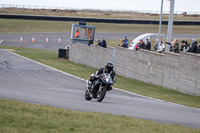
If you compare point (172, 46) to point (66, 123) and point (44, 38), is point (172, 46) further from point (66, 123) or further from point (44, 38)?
point (44, 38)

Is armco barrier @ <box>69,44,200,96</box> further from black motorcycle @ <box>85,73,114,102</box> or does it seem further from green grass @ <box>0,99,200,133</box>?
green grass @ <box>0,99,200,133</box>

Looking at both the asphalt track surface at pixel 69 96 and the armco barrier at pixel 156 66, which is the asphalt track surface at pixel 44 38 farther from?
the armco barrier at pixel 156 66

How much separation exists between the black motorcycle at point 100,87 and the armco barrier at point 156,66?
6357mm

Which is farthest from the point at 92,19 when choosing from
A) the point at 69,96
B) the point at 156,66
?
the point at 69,96

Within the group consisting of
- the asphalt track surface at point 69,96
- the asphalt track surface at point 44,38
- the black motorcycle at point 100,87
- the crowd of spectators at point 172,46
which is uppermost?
the crowd of spectators at point 172,46

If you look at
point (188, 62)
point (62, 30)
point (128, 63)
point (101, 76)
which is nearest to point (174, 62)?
point (188, 62)

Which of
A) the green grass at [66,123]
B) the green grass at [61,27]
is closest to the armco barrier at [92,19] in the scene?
the green grass at [61,27]

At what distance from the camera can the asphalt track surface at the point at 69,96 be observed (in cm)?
1200

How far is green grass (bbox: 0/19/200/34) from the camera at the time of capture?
208 feet

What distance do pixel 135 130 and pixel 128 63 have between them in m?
17.9

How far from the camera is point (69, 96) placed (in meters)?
15.8

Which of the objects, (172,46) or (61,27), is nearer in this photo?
(172,46)

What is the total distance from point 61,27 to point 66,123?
2308 inches

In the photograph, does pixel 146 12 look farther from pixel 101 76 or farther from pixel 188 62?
pixel 101 76
